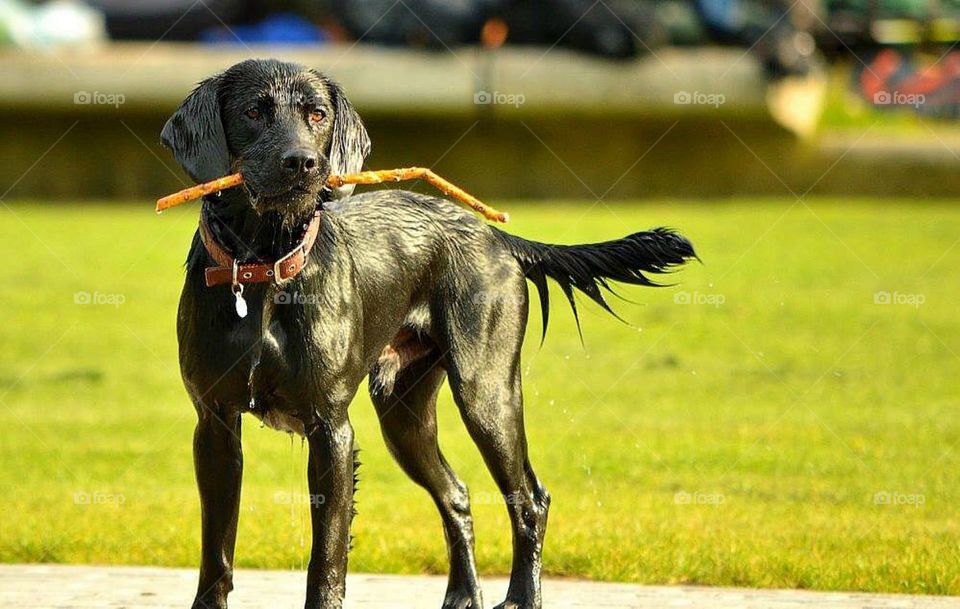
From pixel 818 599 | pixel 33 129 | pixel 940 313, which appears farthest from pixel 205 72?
pixel 818 599

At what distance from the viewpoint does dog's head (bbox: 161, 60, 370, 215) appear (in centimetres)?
471

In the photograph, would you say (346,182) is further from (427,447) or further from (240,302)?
(427,447)

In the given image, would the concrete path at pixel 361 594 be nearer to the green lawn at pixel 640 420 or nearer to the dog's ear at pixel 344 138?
the green lawn at pixel 640 420

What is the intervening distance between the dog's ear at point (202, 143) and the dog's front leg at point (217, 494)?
0.77 meters

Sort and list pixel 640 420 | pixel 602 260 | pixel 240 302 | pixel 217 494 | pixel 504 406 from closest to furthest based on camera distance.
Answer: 1. pixel 240 302
2. pixel 217 494
3. pixel 504 406
4. pixel 602 260
5. pixel 640 420

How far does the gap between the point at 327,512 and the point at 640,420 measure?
5.63 meters

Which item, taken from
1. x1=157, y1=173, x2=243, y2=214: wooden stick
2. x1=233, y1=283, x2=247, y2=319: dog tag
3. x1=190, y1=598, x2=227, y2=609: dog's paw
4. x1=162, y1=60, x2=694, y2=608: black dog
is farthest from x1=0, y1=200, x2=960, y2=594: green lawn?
x1=157, y1=173, x2=243, y2=214: wooden stick

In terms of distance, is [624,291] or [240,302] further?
[624,291]

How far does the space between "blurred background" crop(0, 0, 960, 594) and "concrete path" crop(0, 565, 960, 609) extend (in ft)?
0.89

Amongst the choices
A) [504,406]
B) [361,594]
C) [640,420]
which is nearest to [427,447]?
[504,406]

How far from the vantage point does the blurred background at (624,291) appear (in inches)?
303

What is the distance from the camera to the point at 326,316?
5059mm

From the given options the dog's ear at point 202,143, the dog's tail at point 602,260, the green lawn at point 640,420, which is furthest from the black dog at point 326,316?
the green lawn at point 640,420

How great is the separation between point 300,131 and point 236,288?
0.53m
